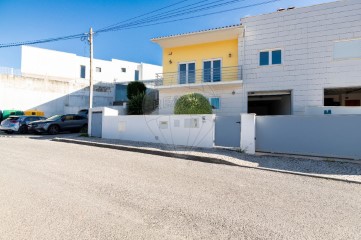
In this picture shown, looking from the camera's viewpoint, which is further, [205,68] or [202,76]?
[205,68]

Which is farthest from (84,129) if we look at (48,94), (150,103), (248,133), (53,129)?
(248,133)

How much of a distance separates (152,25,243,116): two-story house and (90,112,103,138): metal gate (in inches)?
176

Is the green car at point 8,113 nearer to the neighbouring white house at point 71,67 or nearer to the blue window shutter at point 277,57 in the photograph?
the neighbouring white house at point 71,67

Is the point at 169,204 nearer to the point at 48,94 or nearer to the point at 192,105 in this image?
the point at 192,105

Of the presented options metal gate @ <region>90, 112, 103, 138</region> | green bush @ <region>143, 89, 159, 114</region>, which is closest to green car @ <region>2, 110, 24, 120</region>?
metal gate @ <region>90, 112, 103, 138</region>

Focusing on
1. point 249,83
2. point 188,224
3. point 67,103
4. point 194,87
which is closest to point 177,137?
point 194,87

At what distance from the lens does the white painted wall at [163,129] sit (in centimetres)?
1100

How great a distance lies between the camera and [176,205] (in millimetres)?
4168

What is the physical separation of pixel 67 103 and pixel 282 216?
1101 inches

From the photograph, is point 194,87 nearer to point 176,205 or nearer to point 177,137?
point 177,137

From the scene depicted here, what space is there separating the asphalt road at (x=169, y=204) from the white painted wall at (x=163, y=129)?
13.6 feet

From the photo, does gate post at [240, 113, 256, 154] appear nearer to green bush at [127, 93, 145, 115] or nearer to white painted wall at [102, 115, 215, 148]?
white painted wall at [102, 115, 215, 148]

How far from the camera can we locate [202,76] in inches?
650

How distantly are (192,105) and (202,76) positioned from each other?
4483 millimetres
